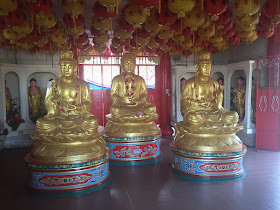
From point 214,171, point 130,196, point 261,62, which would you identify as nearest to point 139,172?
point 130,196

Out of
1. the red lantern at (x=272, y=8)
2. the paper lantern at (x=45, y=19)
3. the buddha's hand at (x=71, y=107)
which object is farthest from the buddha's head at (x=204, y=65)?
the paper lantern at (x=45, y=19)

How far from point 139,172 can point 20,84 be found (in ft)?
16.0

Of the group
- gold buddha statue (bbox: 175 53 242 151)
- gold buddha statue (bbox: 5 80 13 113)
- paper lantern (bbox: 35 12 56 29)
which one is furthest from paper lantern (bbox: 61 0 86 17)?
gold buddha statue (bbox: 5 80 13 113)

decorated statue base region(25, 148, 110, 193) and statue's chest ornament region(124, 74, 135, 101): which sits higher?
statue's chest ornament region(124, 74, 135, 101)

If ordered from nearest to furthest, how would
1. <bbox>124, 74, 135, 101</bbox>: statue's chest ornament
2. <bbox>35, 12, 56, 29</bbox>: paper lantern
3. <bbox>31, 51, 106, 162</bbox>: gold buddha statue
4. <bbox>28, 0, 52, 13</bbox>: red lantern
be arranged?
<bbox>28, 0, 52, 13</bbox>: red lantern, <bbox>31, 51, 106, 162</bbox>: gold buddha statue, <bbox>35, 12, 56, 29</bbox>: paper lantern, <bbox>124, 74, 135, 101</bbox>: statue's chest ornament

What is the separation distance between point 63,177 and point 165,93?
569 cm

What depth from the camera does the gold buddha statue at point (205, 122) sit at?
4531 mm

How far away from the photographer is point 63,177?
155 inches

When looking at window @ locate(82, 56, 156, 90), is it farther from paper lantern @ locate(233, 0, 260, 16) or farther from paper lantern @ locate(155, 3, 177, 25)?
paper lantern @ locate(233, 0, 260, 16)

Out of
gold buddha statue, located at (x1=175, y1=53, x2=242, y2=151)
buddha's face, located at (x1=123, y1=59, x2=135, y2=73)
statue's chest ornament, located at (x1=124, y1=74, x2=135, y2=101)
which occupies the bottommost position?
gold buddha statue, located at (x1=175, y1=53, x2=242, y2=151)

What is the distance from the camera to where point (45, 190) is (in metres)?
3.95

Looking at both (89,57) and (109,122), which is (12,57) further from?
(109,122)

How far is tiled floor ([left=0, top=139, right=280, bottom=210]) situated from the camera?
11.6ft

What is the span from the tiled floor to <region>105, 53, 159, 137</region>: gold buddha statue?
2.91 ft
